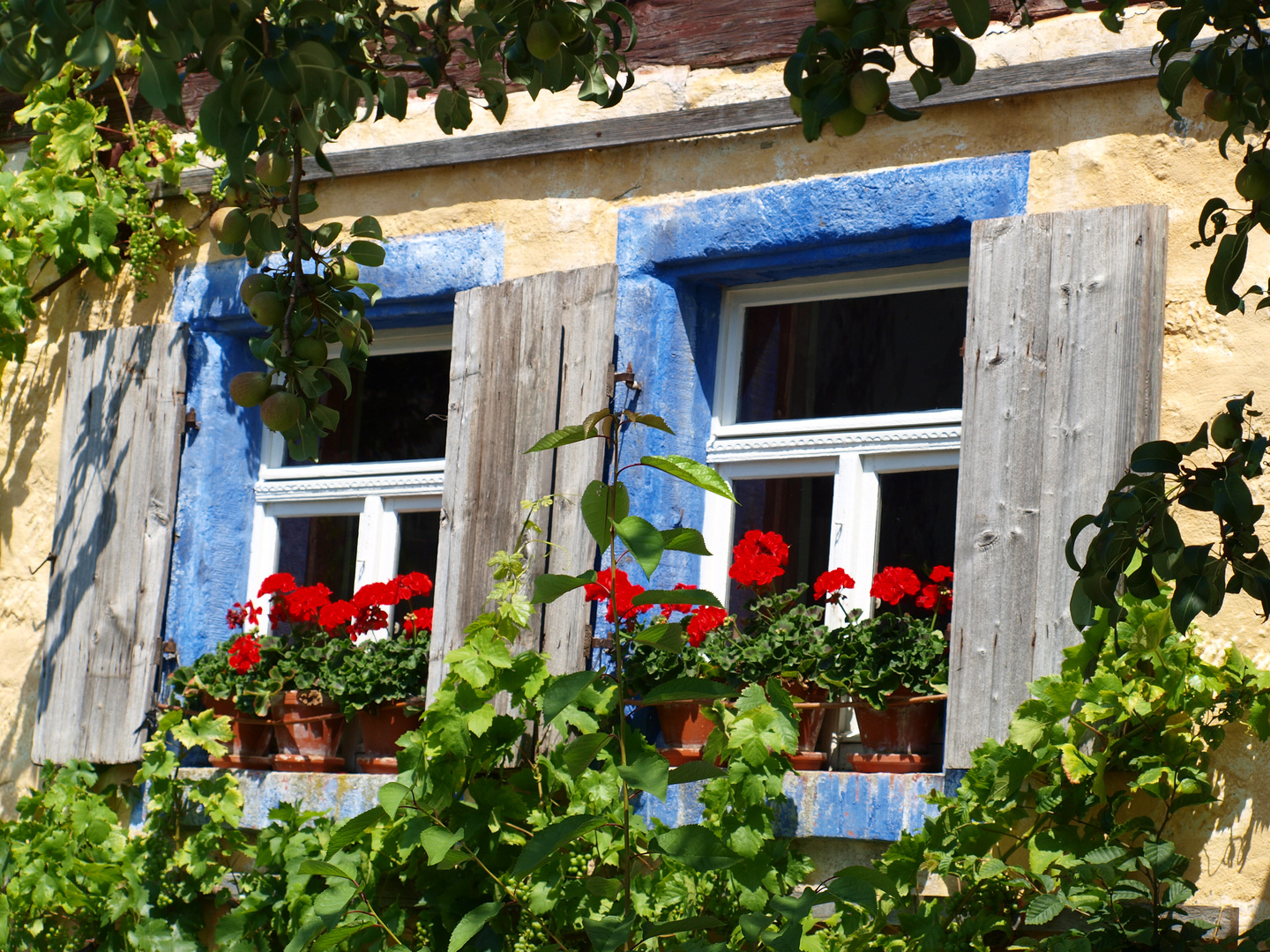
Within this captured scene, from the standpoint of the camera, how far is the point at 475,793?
3396mm

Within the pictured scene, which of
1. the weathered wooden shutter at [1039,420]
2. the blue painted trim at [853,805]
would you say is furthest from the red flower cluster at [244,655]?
the weathered wooden shutter at [1039,420]

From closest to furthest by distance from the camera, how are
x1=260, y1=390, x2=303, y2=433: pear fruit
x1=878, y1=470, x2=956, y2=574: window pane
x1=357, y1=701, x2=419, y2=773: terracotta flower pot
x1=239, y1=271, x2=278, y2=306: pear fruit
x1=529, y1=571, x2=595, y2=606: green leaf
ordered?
x1=529, y1=571, x2=595, y2=606: green leaf, x1=260, y1=390, x2=303, y2=433: pear fruit, x1=239, y1=271, x2=278, y2=306: pear fruit, x1=878, y1=470, x2=956, y2=574: window pane, x1=357, y1=701, x2=419, y2=773: terracotta flower pot

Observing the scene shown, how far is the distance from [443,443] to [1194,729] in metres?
2.30

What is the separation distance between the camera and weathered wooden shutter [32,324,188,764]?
430cm

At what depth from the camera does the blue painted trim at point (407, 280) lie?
166 inches

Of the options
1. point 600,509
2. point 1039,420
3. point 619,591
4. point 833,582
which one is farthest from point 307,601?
point 600,509

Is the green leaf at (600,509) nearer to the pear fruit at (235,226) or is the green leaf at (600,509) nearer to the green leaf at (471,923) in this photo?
the pear fruit at (235,226)

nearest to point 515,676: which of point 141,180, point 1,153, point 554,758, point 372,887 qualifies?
point 554,758

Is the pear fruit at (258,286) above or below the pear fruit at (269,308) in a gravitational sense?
above

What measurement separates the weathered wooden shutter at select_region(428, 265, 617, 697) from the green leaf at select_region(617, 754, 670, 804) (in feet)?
5.84

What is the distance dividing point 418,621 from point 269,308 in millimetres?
2132

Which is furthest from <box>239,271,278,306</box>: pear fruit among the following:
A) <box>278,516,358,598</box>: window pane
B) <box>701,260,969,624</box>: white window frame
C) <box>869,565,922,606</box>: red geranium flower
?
<box>278,516,358,598</box>: window pane

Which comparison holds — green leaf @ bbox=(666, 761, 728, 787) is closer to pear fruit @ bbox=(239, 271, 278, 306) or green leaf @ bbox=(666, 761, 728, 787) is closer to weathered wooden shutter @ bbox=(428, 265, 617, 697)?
pear fruit @ bbox=(239, 271, 278, 306)

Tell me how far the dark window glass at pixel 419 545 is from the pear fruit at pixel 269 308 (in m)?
2.33
